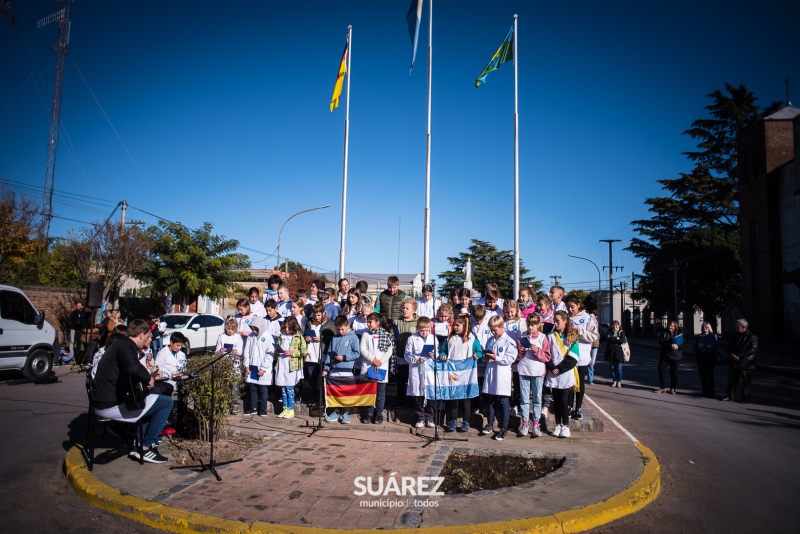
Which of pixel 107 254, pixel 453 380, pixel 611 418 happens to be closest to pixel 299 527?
pixel 453 380

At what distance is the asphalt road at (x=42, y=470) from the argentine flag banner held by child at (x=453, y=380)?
4.19 m

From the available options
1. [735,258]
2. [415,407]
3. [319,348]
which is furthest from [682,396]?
[735,258]

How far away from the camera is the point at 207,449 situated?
21.2ft

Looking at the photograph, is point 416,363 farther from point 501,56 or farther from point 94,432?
point 501,56

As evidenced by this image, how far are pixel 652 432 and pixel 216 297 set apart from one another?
24.8 metres

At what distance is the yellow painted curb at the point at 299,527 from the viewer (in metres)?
4.30

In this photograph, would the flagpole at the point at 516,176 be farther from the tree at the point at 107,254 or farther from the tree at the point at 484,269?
the tree at the point at 484,269

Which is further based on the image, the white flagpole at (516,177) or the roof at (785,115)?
the roof at (785,115)

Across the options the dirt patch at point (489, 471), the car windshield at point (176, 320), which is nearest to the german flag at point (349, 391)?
the dirt patch at point (489, 471)

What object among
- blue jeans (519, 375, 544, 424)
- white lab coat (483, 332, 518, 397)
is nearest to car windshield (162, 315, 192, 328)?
white lab coat (483, 332, 518, 397)

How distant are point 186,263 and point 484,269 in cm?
3090

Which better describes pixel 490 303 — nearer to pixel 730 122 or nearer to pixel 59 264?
pixel 59 264

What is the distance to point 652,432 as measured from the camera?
27.5 feet

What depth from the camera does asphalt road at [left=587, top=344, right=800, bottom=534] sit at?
481cm
